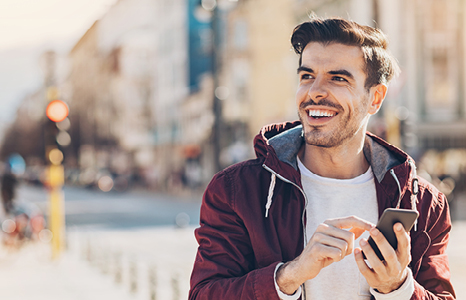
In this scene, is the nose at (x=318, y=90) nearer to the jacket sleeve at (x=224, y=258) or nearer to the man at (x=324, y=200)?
the man at (x=324, y=200)

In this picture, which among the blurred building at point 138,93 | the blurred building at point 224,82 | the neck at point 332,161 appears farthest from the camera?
the blurred building at point 138,93

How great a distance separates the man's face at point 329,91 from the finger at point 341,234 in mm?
504

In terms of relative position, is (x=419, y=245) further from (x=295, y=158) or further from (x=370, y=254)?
(x=295, y=158)

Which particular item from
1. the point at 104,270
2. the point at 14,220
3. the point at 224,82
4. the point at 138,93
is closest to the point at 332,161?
the point at 104,270

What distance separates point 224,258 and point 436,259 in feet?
2.58

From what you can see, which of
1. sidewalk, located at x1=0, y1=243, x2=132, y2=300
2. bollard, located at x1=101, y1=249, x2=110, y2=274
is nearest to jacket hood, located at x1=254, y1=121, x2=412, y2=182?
sidewalk, located at x1=0, y1=243, x2=132, y2=300

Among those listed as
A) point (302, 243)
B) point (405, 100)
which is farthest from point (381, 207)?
point (405, 100)

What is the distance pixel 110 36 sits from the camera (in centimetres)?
8644

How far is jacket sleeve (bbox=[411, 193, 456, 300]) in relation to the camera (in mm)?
2332

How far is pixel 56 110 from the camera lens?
39.2ft

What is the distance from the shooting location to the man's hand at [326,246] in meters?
1.94

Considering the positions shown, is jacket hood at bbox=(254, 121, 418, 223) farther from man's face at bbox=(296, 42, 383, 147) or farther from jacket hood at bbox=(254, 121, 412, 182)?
man's face at bbox=(296, 42, 383, 147)

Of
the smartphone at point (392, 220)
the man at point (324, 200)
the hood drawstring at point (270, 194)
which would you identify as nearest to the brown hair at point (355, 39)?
the man at point (324, 200)

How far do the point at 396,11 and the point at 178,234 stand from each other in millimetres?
17167
